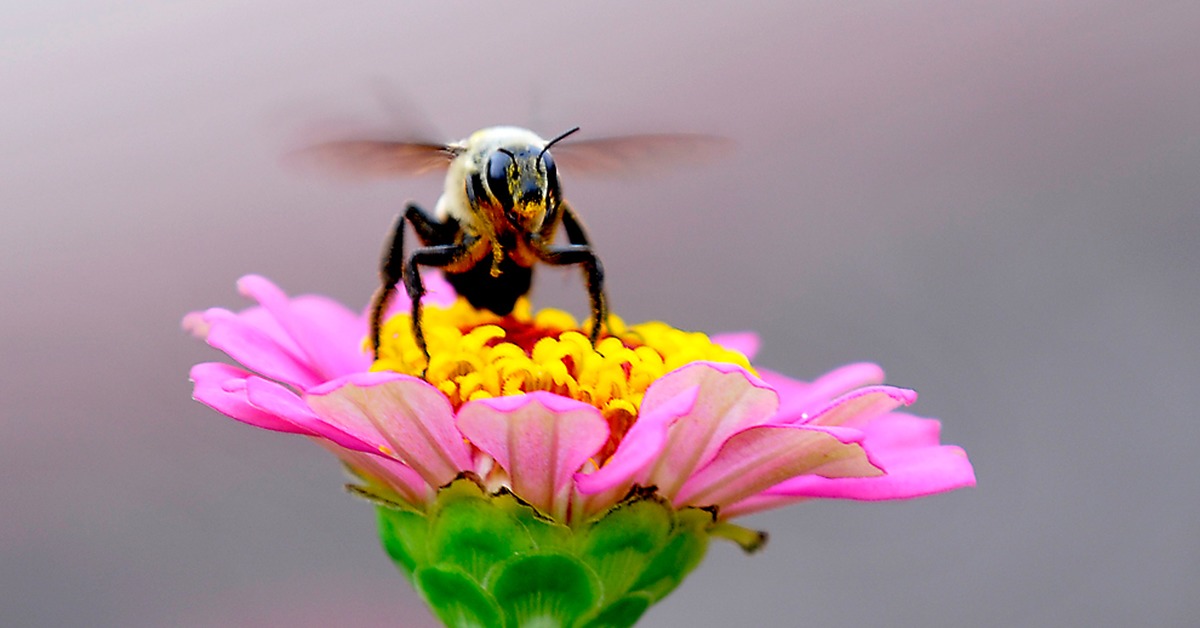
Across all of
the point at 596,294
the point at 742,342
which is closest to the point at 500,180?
the point at 596,294

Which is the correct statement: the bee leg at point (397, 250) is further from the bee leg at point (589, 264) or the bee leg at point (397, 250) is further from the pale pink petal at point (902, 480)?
the pale pink petal at point (902, 480)

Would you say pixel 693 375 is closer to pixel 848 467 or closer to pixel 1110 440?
pixel 848 467

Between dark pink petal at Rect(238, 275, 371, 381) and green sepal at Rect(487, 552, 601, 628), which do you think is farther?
dark pink petal at Rect(238, 275, 371, 381)

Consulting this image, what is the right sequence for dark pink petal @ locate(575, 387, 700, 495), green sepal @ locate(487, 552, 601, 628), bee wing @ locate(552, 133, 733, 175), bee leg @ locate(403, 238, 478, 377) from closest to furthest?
1. dark pink petal @ locate(575, 387, 700, 495)
2. green sepal @ locate(487, 552, 601, 628)
3. bee leg @ locate(403, 238, 478, 377)
4. bee wing @ locate(552, 133, 733, 175)

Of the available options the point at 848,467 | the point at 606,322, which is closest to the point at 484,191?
the point at 606,322

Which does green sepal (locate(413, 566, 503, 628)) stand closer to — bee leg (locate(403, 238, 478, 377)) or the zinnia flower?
the zinnia flower

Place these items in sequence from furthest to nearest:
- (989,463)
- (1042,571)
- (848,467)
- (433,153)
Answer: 1. (989,463)
2. (1042,571)
3. (433,153)
4. (848,467)

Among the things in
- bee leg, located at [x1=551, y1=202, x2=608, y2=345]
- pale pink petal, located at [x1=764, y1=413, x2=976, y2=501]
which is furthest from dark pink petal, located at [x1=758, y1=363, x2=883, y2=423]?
bee leg, located at [x1=551, y1=202, x2=608, y2=345]

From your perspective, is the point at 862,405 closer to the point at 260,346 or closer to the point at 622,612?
the point at 622,612
